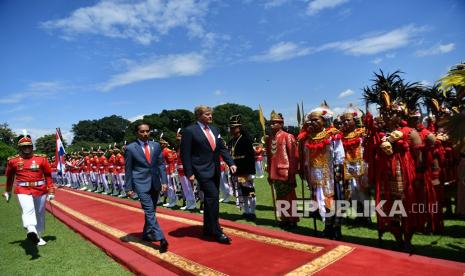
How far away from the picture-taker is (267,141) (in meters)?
7.05

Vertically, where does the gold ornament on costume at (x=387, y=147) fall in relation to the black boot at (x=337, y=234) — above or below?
above

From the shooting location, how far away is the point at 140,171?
5676mm

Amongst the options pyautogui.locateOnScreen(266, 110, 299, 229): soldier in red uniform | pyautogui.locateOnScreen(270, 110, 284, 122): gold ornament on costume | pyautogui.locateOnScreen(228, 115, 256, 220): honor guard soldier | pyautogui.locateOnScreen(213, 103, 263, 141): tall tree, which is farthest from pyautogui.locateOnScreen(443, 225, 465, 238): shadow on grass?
pyautogui.locateOnScreen(213, 103, 263, 141): tall tree

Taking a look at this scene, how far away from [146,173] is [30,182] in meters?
2.28

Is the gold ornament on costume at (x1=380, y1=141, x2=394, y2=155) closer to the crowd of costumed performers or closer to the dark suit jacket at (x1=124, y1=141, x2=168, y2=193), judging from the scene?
the crowd of costumed performers

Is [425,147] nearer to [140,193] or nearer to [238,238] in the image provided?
[238,238]

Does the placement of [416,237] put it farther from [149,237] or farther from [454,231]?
[149,237]

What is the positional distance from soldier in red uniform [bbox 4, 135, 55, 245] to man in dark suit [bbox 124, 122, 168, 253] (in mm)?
1831

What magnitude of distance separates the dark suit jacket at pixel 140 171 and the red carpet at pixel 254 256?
898mm

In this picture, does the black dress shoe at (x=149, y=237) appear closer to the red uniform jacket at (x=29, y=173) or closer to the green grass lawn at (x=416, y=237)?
the red uniform jacket at (x=29, y=173)

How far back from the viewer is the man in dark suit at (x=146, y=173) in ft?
18.1

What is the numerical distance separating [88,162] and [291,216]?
15.7m

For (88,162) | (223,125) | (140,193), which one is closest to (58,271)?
(140,193)
